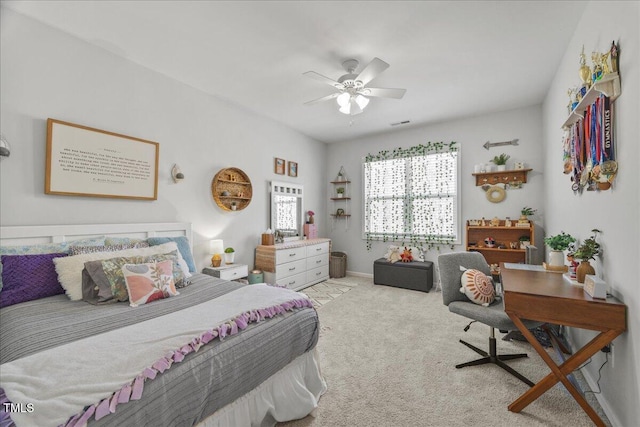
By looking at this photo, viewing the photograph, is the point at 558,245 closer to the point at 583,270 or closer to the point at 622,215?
the point at 583,270

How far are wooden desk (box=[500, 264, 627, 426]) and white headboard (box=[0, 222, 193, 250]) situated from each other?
3.20 meters

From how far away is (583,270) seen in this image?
6.04 ft

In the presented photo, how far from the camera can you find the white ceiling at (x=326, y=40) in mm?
2102

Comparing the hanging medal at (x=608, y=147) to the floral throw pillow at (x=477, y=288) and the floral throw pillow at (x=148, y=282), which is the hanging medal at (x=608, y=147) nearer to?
the floral throw pillow at (x=477, y=288)

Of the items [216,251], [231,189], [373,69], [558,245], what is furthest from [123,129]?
[558,245]

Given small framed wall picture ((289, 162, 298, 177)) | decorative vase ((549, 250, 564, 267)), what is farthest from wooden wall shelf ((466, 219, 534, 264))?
small framed wall picture ((289, 162, 298, 177))

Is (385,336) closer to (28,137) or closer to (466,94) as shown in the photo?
(466,94)

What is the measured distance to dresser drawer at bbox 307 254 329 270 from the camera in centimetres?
470

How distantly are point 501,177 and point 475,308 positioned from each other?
9.34 feet

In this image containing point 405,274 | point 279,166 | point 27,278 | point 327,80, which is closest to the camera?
point 27,278

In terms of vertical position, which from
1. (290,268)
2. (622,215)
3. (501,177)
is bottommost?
(290,268)

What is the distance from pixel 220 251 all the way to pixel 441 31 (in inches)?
131

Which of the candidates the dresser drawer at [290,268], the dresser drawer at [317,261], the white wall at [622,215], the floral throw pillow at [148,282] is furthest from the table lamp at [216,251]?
the white wall at [622,215]

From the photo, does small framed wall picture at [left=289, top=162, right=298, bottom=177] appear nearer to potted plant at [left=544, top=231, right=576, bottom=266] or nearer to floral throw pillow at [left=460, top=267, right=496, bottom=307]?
floral throw pillow at [left=460, top=267, right=496, bottom=307]
